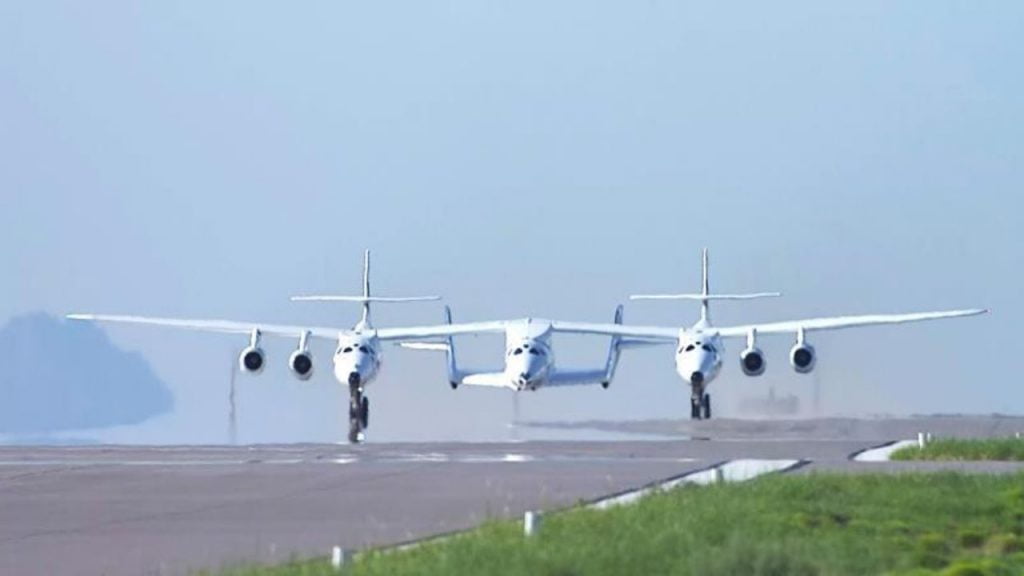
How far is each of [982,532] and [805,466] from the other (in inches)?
442

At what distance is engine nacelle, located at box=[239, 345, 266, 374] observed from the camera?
192ft

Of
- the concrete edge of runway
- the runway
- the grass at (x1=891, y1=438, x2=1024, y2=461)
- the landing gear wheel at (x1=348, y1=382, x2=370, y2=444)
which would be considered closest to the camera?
the concrete edge of runway

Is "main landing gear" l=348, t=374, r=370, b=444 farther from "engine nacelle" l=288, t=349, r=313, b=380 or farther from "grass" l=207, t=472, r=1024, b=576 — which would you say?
"grass" l=207, t=472, r=1024, b=576

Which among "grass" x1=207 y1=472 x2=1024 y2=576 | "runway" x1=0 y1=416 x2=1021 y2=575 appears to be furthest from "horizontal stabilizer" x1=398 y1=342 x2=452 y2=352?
"grass" x1=207 y1=472 x2=1024 y2=576

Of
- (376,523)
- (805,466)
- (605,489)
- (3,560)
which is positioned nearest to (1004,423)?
(805,466)

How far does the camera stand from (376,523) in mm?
23859

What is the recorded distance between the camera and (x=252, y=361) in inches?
2313

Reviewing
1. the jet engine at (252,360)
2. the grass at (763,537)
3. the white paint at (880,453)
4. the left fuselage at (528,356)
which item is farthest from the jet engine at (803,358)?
the grass at (763,537)

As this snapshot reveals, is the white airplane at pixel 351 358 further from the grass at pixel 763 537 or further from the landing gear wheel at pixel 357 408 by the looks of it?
the grass at pixel 763 537

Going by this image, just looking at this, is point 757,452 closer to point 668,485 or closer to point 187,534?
point 668,485

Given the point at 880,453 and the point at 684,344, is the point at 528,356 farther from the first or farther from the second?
the point at 880,453

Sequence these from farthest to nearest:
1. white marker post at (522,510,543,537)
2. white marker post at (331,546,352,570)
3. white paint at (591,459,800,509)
Answer: white paint at (591,459,800,509)
white marker post at (522,510,543,537)
white marker post at (331,546,352,570)

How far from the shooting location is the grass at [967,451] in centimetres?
3500

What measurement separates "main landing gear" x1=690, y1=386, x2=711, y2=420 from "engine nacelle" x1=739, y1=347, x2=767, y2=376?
1.17m
